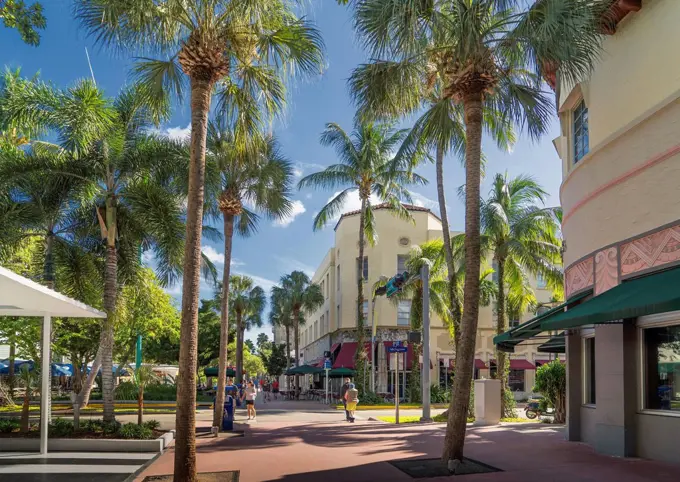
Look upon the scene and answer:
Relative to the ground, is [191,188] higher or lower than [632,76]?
lower

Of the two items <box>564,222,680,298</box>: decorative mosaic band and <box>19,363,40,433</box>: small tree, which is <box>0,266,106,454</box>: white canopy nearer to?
<box>19,363,40,433</box>: small tree

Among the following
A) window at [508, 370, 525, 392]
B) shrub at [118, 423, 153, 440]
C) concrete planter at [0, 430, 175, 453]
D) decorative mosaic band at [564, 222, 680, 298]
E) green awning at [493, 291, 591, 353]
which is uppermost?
decorative mosaic band at [564, 222, 680, 298]

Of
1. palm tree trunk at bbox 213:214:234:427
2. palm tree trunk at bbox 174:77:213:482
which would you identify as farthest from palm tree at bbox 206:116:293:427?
palm tree trunk at bbox 174:77:213:482

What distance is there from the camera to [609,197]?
501 inches

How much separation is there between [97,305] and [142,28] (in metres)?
10.6

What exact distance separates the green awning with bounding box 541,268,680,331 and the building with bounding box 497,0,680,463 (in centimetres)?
3

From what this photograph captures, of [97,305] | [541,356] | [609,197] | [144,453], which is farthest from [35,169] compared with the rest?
[541,356]

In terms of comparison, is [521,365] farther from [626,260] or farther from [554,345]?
[626,260]

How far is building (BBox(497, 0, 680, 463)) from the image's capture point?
1063cm

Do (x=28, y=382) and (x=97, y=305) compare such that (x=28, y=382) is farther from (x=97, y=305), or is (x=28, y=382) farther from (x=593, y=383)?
(x=593, y=383)

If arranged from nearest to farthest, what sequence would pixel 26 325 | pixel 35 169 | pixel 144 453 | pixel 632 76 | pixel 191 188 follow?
pixel 191 188
pixel 632 76
pixel 144 453
pixel 35 169
pixel 26 325

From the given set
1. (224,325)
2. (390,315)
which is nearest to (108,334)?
(224,325)

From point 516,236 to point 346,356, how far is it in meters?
25.0

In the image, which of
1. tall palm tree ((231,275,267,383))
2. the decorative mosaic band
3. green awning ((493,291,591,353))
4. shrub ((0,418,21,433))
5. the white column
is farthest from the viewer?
tall palm tree ((231,275,267,383))
